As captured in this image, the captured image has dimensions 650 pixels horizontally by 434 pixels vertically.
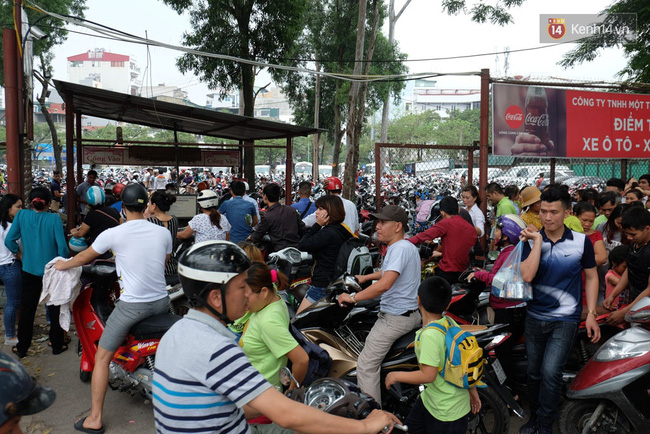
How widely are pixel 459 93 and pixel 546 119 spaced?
143 metres

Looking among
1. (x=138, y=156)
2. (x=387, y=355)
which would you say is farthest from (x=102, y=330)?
(x=138, y=156)

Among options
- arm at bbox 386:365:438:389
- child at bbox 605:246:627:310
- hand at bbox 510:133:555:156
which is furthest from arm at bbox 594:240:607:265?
arm at bbox 386:365:438:389

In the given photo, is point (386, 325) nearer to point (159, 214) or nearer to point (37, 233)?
point (159, 214)

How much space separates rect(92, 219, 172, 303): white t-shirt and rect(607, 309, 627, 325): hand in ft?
11.2

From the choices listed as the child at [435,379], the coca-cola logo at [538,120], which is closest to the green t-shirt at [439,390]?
the child at [435,379]

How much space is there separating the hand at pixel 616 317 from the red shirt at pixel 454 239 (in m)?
1.50

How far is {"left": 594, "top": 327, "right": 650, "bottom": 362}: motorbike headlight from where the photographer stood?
3339 mm

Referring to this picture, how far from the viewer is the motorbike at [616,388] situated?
3291 mm

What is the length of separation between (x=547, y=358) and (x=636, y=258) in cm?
102

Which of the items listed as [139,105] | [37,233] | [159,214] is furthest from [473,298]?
[139,105]

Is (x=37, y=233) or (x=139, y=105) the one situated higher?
(x=139, y=105)

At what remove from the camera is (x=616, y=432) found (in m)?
3.45

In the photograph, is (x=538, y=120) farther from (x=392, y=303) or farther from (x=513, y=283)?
(x=392, y=303)

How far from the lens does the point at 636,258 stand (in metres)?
3.77
